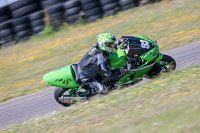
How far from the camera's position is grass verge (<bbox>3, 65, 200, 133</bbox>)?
13.2ft

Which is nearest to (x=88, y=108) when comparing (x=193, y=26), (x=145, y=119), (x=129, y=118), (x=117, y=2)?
(x=129, y=118)

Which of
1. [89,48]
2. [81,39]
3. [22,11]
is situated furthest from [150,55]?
[22,11]

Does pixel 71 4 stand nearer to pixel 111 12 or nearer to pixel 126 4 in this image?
pixel 111 12

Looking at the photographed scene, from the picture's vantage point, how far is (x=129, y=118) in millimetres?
4742

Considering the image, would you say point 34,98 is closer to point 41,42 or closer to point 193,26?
point 193,26

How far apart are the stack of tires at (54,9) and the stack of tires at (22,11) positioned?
48 cm

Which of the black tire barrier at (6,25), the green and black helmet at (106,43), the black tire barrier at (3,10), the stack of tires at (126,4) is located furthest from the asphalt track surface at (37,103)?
the black tire barrier at (3,10)

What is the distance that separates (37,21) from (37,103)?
8970mm

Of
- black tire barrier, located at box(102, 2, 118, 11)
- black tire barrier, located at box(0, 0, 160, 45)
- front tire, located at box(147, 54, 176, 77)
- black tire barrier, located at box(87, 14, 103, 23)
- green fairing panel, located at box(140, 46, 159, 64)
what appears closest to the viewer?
green fairing panel, located at box(140, 46, 159, 64)

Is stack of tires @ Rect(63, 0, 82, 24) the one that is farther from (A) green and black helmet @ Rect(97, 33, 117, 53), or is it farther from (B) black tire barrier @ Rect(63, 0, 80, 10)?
(A) green and black helmet @ Rect(97, 33, 117, 53)

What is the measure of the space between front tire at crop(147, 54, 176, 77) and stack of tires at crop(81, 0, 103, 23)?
9208mm

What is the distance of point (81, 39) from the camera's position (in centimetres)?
1428

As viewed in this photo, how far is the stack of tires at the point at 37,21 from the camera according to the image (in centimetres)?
1584

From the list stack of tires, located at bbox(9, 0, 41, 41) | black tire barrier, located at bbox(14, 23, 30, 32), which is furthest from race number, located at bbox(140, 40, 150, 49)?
black tire barrier, located at bbox(14, 23, 30, 32)
